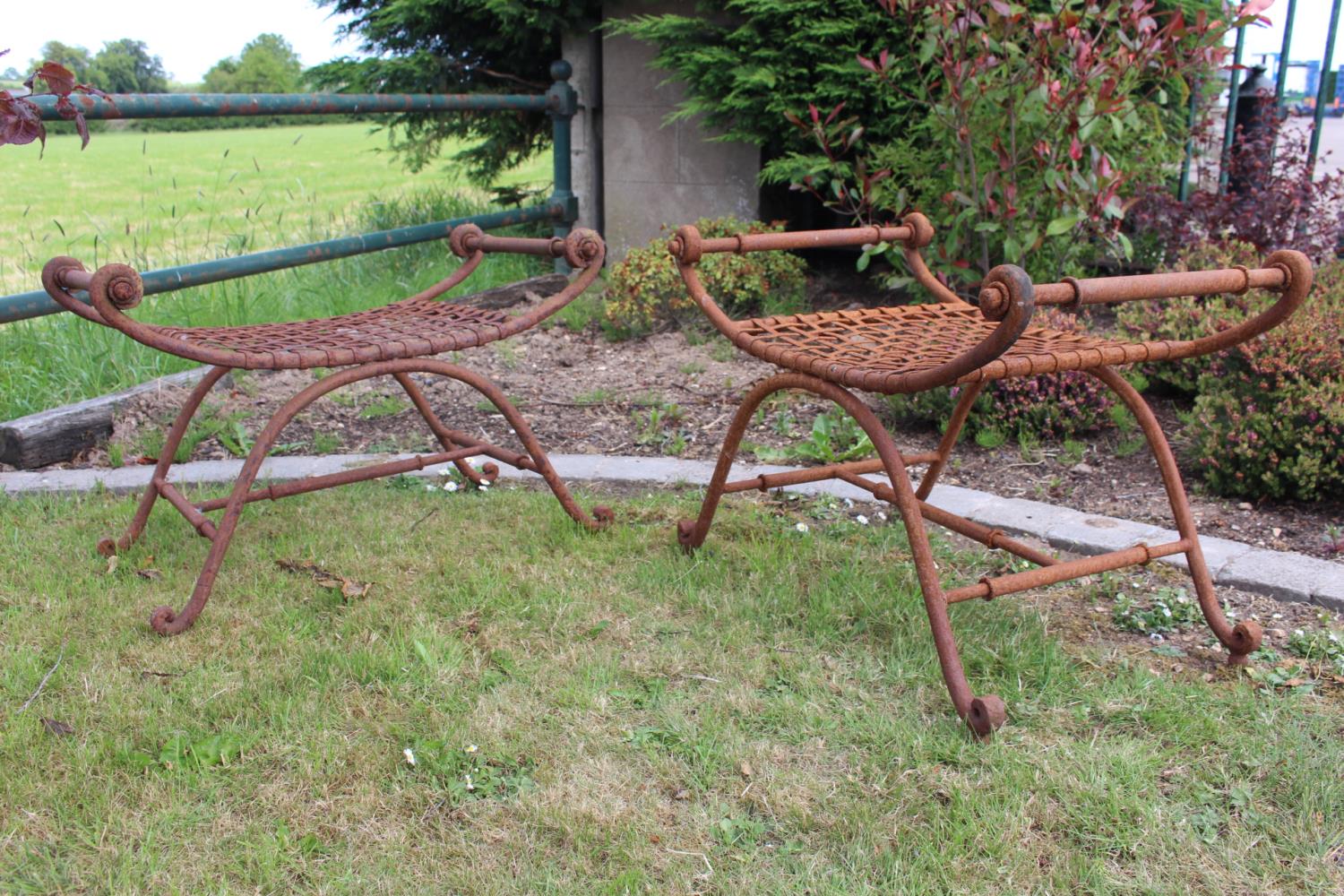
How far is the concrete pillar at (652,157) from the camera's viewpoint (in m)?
4.97

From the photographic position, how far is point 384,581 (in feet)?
7.55

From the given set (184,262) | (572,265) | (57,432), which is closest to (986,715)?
(572,265)

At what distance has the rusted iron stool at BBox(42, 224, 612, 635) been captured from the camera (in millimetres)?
1979

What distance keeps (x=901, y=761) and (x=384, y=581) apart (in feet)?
3.82

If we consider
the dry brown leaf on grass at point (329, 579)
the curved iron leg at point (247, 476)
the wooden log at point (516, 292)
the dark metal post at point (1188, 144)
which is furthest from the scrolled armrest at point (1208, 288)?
the wooden log at point (516, 292)

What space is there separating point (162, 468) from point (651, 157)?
129 inches

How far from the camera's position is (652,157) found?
5.14 meters

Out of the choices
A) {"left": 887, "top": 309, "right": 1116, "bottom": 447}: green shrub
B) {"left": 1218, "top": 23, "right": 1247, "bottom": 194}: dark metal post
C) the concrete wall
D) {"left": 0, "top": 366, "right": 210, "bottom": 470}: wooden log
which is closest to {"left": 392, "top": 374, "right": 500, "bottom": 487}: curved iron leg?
{"left": 0, "top": 366, "right": 210, "bottom": 470}: wooden log

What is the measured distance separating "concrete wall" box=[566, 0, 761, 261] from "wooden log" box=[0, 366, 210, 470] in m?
2.64

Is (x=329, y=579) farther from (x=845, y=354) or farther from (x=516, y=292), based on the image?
(x=516, y=292)

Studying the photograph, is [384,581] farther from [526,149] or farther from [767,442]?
[526,149]

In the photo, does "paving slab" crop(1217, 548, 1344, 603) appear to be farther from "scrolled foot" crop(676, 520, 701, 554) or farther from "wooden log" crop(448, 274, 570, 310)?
"wooden log" crop(448, 274, 570, 310)

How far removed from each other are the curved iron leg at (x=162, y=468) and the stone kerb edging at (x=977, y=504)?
45 cm

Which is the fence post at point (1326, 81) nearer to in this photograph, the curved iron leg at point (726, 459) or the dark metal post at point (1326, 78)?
the dark metal post at point (1326, 78)
